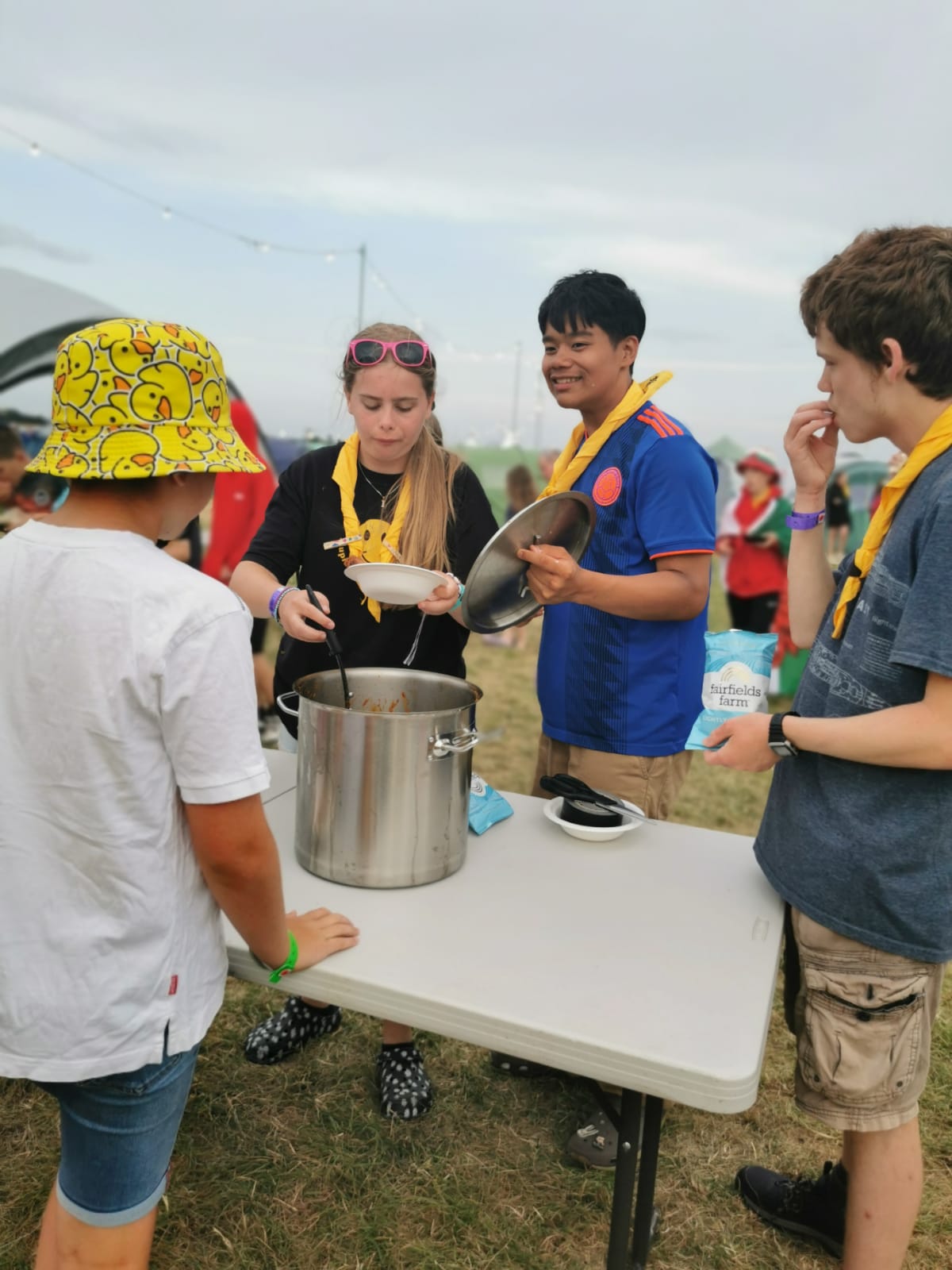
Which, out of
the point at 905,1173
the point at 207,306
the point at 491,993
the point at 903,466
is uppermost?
the point at 207,306

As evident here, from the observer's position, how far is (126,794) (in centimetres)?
112

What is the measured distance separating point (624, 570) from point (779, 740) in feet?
2.48

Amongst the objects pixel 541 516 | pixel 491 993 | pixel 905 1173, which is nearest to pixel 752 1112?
pixel 905 1173

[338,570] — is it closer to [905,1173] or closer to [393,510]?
[393,510]

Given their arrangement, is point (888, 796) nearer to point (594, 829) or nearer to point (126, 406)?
point (594, 829)

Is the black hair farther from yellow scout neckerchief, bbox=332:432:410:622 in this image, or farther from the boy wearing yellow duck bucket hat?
the boy wearing yellow duck bucket hat

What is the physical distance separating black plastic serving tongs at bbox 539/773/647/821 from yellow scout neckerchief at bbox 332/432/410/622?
63 centimetres

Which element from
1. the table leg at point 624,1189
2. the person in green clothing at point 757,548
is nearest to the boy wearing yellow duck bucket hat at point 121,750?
the table leg at point 624,1189

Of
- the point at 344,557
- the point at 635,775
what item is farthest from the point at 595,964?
the point at 344,557

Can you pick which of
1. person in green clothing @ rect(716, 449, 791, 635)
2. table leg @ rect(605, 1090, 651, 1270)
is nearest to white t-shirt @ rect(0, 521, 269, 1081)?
table leg @ rect(605, 1090, 651, 1270)

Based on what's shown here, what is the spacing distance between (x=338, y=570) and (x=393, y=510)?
0.68 ft

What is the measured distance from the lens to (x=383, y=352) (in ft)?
6.87

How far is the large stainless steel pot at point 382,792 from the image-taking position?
1.46m

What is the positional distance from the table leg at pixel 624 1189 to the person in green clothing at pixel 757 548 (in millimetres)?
5679
